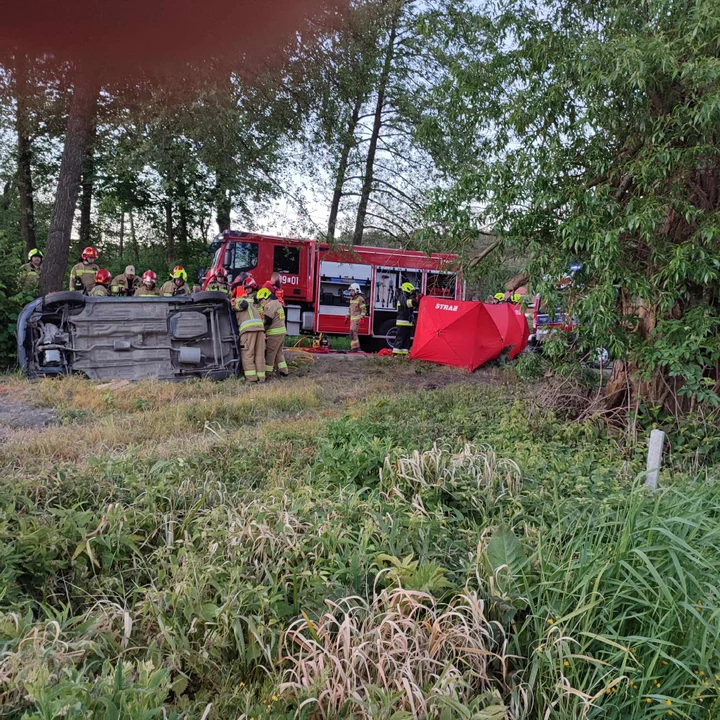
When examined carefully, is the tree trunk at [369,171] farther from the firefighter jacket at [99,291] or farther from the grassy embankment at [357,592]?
the grassy embankment at [357,592]

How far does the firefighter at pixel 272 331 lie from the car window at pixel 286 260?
5.15 metres

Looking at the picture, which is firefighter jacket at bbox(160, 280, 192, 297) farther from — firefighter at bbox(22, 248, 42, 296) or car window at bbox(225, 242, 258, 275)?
car window at bbox(225, 242, 258, 275)

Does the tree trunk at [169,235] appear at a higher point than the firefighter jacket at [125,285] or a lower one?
higher

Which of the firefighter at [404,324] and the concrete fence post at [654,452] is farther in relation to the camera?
Result: the firefighter at [404,324]

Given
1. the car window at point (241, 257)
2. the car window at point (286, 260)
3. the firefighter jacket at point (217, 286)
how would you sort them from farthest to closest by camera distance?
the car window at point (286, 260), the car window at point (241, 257), the firefighter jacket at point (217, 286)

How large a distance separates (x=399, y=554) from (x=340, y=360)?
849 cm

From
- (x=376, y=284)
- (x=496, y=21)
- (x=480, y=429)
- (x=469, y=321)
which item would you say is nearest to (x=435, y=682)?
(x=480, y=429)

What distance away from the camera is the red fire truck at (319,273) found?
46.2 feet

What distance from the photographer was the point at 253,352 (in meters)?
8.70

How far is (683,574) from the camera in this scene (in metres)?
2.25

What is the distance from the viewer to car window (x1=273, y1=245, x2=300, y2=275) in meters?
14.3

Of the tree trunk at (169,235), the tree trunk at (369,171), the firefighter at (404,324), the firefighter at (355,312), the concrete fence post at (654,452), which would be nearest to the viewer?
the concrete fence post at (654,452)

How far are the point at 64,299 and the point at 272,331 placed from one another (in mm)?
2895

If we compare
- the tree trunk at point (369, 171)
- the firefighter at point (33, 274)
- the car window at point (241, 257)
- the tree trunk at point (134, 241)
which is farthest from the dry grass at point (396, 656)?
the tree trunk at point (134, 241)
